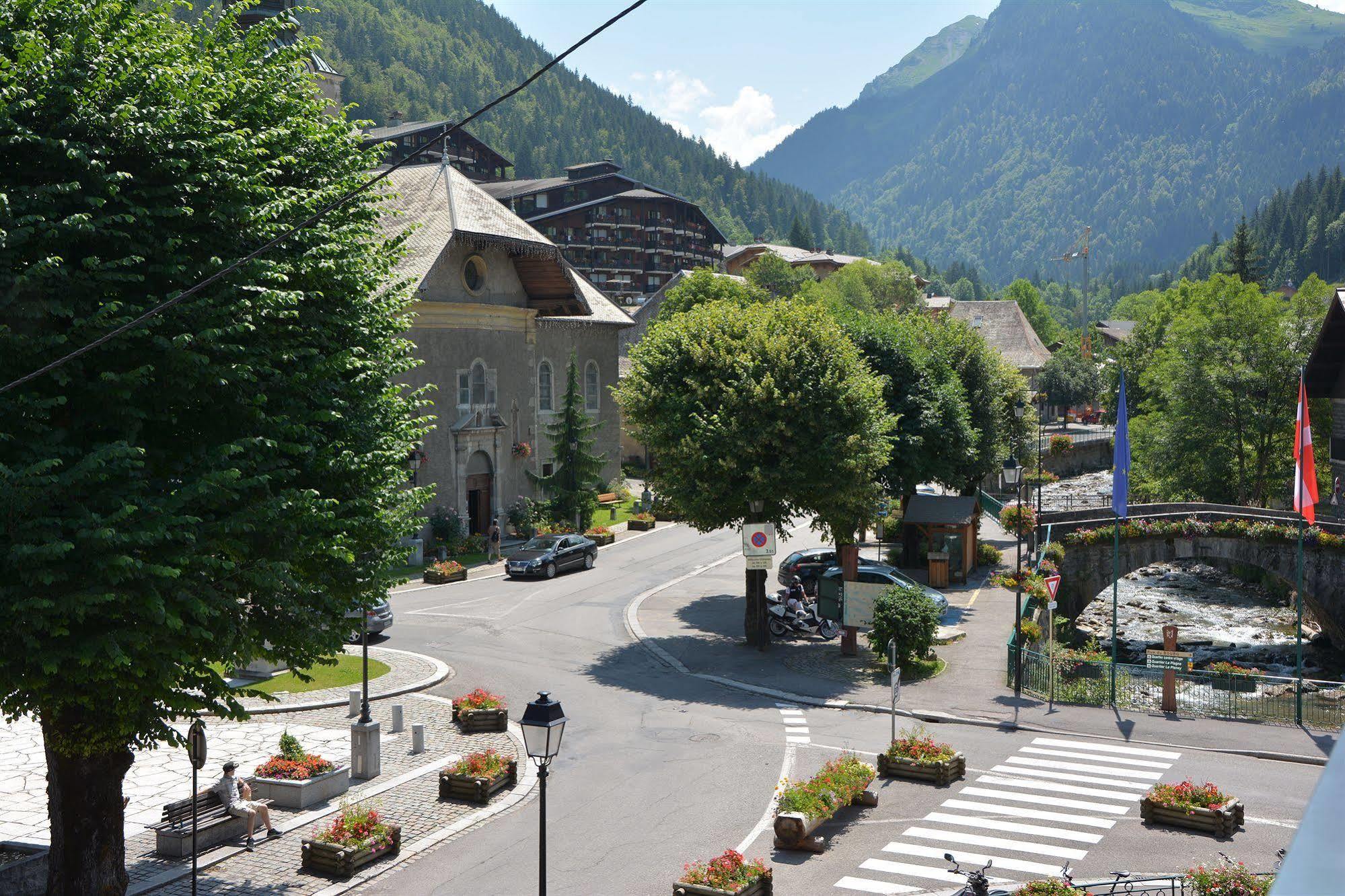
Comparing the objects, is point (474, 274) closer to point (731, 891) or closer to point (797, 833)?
point (797, 833)

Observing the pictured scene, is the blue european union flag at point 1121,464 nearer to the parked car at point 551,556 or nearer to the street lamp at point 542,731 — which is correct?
the parked car at point 551,556

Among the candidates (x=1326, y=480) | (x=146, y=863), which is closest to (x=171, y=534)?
(x=146, y=863)

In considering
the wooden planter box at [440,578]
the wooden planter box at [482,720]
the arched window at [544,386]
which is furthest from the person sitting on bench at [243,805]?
the arched window at [544,386]

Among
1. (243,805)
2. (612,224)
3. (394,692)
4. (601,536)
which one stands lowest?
(394,692)

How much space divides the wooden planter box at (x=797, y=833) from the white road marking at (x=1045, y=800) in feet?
13.4

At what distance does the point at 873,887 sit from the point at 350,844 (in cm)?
805

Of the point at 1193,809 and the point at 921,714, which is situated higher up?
the point at 1193,809

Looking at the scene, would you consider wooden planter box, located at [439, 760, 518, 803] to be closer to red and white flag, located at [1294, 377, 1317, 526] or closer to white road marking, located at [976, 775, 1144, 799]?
white road marking, located at [976, 775, 1144, 799]

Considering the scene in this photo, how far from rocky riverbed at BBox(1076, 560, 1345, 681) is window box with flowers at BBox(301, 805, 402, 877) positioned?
104 ft

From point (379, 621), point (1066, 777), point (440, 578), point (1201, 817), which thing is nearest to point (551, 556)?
point (440, 578)

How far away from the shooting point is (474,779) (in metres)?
21.0

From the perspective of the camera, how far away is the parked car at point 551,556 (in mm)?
43375

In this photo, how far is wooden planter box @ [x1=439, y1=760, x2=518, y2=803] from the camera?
21.0m

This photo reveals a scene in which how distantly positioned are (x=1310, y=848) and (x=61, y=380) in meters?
13.7
